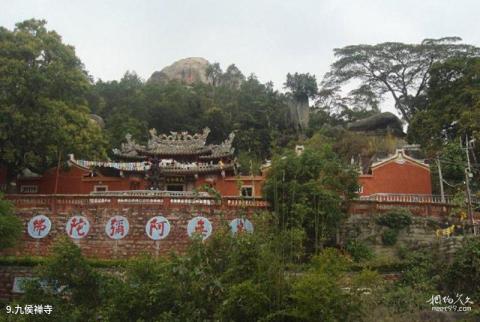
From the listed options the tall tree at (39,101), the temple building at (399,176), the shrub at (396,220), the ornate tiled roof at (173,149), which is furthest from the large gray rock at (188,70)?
the shrub at (396,220)

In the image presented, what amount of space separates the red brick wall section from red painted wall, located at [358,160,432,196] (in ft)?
27.3

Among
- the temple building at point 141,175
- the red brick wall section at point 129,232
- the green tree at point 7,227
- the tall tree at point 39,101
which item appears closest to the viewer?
the green tree at point 7,227

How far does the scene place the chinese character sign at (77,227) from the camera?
57.6ft

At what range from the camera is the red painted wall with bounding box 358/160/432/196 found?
2367 centimetres

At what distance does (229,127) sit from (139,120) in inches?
235

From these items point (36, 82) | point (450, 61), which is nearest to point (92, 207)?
point (36, 82)

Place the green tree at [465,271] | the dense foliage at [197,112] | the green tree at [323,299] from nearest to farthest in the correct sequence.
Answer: the green tree at [323,299], the green tree at [465,271], the dense foliage at [197,112]

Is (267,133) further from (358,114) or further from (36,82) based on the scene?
(36,82)

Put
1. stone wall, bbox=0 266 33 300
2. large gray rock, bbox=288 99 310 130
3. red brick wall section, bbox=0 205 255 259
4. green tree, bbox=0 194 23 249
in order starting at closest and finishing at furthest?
green tree, bbox=0 194 23 249 → stone wall, bbox=0 266 33 300 → red brick wall section, bbox=0 205 255 259 → large gray rock, bbox=288 99 310 130

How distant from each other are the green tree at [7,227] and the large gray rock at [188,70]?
1537 inches

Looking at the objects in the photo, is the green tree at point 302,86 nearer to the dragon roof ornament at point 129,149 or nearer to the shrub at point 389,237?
the dragon roof ornament at point 129,149

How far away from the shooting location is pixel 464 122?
23250 millimetres

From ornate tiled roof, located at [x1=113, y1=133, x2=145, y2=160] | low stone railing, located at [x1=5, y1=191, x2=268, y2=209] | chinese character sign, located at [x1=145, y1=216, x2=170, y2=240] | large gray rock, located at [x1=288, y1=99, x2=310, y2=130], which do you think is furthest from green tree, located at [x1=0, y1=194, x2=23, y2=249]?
large gray rock, located at [x1=288, y1=99, x2=310, y2=130]

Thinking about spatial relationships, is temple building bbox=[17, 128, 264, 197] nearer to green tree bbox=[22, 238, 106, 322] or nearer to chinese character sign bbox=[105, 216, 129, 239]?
chinese character sign bbox=[105, 216, 129, 239]
